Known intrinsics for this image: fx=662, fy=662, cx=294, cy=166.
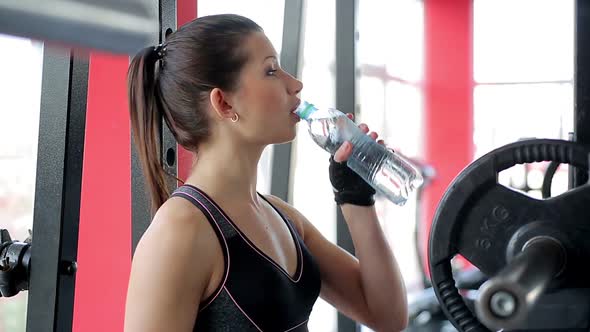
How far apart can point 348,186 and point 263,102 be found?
240mm

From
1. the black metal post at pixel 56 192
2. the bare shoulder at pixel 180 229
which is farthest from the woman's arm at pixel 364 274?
the black metal post at pixel 56 192

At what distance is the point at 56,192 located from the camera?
3.22 ft

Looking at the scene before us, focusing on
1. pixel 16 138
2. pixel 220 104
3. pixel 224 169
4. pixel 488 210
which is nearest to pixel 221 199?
pixel 224 169

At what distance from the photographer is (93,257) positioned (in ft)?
6.87

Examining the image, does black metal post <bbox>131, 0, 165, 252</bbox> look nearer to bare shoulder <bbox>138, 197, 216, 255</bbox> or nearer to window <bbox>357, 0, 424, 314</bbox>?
bare shoulder <bbox>138, 197, 216, 255</bbox>

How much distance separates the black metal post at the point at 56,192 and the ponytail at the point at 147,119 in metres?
0.14

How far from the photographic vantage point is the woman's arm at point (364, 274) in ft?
4.11

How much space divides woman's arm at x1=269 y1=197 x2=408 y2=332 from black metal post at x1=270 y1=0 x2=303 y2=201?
1.05 m

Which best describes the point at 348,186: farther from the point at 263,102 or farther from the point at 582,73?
the point at 582,73

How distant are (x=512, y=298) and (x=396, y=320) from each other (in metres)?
0.92

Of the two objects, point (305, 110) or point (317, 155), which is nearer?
point (305, 110)

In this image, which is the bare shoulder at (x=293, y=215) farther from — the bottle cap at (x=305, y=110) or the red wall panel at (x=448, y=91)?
the red wall panel at (x=448, y=91)

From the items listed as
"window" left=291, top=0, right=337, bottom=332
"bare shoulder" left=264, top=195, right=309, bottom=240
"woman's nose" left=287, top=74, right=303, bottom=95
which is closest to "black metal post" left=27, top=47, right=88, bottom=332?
"woman's nose" left=287, top=74, right=303, bottom=95

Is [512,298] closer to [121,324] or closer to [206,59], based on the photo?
[206,59]
